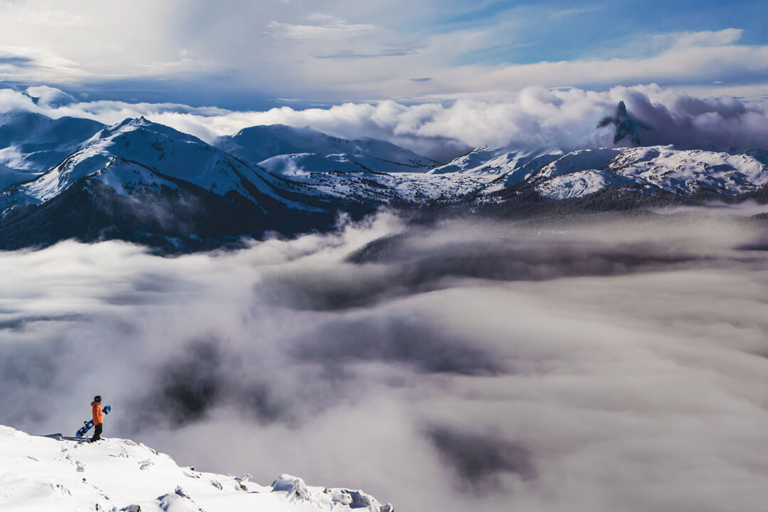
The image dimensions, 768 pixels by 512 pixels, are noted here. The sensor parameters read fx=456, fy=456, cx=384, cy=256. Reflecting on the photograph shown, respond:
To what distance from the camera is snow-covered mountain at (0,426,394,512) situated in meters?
32.0

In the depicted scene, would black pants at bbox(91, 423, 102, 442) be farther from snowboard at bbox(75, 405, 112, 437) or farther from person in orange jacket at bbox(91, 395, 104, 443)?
snowboard at bbox(75, 405, 112, 437)

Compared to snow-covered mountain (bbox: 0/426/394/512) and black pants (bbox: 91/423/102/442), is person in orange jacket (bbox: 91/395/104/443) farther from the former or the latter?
snow-covered mountain (bbox: 0/426/394/512)

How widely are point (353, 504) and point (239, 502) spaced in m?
13.2

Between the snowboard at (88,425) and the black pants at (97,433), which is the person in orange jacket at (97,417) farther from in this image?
the snowboard at (88,425)

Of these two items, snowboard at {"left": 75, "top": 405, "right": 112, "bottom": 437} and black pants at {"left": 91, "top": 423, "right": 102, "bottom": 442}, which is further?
snowboard at {"left": 75, "top": 405, "right": 112, "bottom": 437}

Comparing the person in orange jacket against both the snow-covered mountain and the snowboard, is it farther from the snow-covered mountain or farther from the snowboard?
the snow-covered mountain

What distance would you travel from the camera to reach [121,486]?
38469 millimetres

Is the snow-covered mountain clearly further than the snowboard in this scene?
No

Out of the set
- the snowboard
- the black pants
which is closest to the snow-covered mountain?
the black pants

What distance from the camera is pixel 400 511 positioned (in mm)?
195500

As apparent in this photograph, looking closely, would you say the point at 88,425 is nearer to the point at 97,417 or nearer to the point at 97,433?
the point at 97,433

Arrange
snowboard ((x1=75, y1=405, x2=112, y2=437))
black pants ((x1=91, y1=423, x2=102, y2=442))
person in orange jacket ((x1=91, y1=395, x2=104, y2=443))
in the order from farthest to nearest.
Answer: snowboard ((x1=75, y1=405, x2=112, y2=437)) → black pants ((x1=91, y1=423, x2=102, y2=442)) → person in orange jacket ((x1=91, y1=395, x2=104, y2=443))

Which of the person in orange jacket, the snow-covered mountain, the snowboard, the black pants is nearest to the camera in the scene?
the snow-covered mountain

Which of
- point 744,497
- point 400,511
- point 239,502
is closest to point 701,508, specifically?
point 744,497
